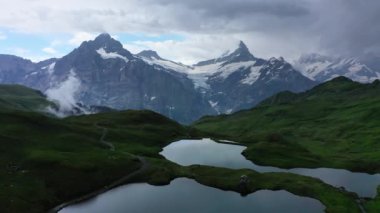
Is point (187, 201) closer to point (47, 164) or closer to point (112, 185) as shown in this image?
point (112, 185)

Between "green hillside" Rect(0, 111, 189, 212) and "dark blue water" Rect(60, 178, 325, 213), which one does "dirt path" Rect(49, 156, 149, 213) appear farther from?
"dark blue water" Rect(60, 178, 325, 213)

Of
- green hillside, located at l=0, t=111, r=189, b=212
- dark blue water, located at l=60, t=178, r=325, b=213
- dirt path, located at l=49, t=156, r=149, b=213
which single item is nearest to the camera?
green hillside, located at l=0, t=111, r=189, b=212

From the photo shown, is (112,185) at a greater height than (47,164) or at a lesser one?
lesser

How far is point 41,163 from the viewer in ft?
467

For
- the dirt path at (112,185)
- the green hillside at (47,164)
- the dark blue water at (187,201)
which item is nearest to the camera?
the green hillside at (47,164)

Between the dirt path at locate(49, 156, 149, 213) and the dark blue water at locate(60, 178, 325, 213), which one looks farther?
the dirt path at locate(49, 156, 149, 213)

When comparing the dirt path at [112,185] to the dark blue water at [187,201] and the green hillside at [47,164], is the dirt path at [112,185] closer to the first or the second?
the green hillside at [47,164]

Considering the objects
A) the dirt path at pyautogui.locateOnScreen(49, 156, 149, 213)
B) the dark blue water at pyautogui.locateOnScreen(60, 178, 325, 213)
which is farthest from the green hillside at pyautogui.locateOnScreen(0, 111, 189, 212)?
the dark blue water at pyautogui.locateOnScreen(60, 178, 325, 213)

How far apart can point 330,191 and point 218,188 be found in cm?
3385

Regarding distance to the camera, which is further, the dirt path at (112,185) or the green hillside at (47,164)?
the dirt path at (112,185)

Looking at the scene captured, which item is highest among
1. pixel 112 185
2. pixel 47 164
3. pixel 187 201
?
pixel 47 164

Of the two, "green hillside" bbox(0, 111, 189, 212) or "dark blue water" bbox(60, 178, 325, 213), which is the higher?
"green hillside" bbox(0, 111, 189, 212)

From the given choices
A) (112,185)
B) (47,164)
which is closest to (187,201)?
(112,185)

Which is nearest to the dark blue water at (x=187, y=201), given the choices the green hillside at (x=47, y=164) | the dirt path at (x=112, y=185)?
the dirt path at (x=112, y=185)
